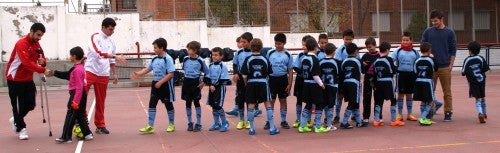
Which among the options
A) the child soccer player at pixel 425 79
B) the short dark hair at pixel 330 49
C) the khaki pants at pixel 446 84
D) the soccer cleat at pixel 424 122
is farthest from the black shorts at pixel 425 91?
the short dark hair at pixel 330 49

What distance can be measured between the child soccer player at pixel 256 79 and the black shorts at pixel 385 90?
196 cm

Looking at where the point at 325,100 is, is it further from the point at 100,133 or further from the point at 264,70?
the point at 100,133

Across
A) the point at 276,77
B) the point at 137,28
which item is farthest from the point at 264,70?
the point at 137,28

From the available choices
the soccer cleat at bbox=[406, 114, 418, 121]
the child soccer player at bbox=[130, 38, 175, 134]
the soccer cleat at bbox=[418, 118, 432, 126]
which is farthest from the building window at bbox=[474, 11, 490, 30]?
the child soccer player at bbox=[130, 38, 175, 134]

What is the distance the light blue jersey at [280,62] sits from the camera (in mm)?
9688

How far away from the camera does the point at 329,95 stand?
9.62 m

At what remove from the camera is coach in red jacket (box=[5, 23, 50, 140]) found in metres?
9.16

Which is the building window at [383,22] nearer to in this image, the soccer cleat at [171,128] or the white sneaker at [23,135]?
the soccer cleat at [171,128]

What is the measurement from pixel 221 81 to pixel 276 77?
912 millimetres

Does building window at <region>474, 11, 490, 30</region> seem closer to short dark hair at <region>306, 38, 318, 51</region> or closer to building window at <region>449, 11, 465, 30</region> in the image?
building window at <region>449, 11, 465, 30</region>

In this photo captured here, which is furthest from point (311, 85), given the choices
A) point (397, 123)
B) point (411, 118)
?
point (411, 118)

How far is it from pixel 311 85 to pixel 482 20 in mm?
24317

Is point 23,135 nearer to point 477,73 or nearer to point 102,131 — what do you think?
point 102,131

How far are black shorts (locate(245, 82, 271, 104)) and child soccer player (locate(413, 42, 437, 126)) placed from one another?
271 cm
